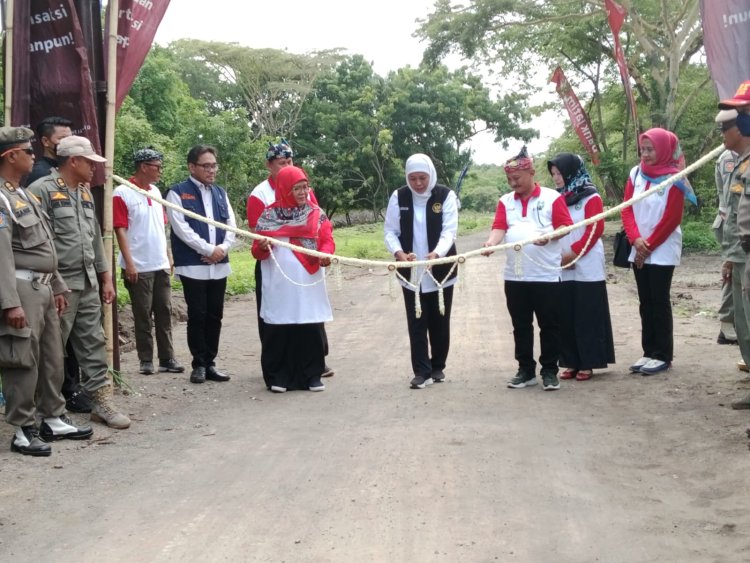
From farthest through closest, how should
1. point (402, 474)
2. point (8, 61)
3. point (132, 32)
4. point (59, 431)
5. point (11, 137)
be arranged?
point (132, 32)
point (8, 61)
point (59, 431)
point (11, 137)
point (402, 474)

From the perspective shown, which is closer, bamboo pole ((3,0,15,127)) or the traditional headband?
bamboo pole ((3,0,15,127))

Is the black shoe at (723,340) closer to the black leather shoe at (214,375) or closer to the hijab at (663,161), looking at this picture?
the hijab at (663,161)

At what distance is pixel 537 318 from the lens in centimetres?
711

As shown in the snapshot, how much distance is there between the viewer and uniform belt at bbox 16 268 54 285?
5258 mm

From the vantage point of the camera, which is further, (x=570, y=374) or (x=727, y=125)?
(x=570, y=374)

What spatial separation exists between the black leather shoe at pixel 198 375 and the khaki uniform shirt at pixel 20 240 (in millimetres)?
2290

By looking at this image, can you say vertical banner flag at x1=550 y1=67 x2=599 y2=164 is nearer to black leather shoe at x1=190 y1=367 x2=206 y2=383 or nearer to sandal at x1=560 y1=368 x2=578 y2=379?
sandal at x1=560 y1=368 x2=578 y2=379

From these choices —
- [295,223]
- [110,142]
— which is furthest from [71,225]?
[295,223]

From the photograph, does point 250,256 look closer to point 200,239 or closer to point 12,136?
point 200,239

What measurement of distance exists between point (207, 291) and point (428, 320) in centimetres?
200

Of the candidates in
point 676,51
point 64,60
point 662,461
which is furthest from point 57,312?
point 676,51

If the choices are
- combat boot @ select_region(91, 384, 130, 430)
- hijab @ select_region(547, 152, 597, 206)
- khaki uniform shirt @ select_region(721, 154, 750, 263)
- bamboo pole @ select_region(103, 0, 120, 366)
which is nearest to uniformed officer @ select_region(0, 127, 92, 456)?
combat boot @ select_region(91, 384, 130, 430)

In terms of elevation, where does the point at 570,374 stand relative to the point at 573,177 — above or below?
below

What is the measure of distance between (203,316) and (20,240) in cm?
266
